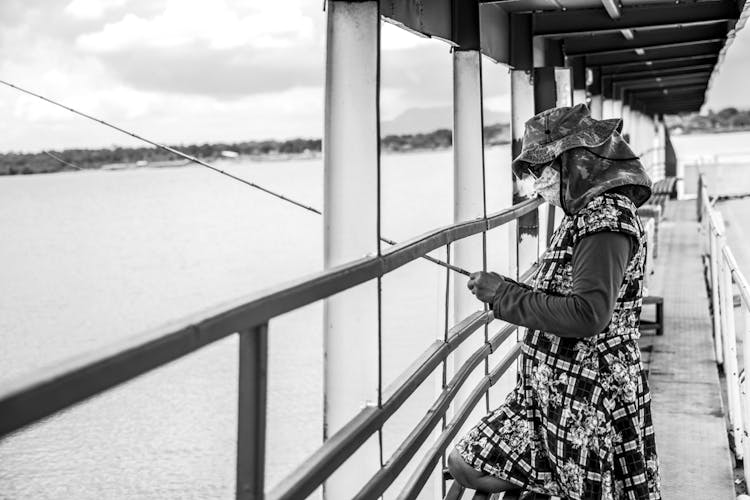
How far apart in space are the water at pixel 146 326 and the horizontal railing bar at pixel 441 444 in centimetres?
39

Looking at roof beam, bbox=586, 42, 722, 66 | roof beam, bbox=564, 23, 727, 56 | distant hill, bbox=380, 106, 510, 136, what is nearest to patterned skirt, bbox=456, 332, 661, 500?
distant hill, bbox=380, 106, 510, 136

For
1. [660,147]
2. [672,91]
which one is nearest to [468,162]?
[672,91]

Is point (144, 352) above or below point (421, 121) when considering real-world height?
below

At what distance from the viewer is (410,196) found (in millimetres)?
48719

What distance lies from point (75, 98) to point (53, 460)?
928cm

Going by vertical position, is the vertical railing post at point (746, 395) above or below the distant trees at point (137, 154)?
below

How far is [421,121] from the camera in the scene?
5602 millimetres

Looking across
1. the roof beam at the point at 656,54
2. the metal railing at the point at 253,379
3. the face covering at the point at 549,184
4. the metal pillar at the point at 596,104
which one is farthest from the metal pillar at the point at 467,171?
the metal pillar at the point at 596,104

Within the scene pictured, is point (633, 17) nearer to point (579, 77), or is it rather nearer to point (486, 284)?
point (579, 77)

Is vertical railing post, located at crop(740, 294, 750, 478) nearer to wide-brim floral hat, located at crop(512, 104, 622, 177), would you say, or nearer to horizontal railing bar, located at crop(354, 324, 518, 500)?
horizontal railing bar, located at crop(354, 324, 518, 500)

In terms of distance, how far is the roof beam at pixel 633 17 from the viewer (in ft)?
20.9

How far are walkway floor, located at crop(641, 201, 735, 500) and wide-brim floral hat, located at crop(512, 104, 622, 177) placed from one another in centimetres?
210

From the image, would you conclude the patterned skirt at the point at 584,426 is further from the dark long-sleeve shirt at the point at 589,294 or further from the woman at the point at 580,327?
the dark long-sleeve shirt at the point at 589,294

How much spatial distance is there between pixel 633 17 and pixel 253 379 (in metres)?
5.60
